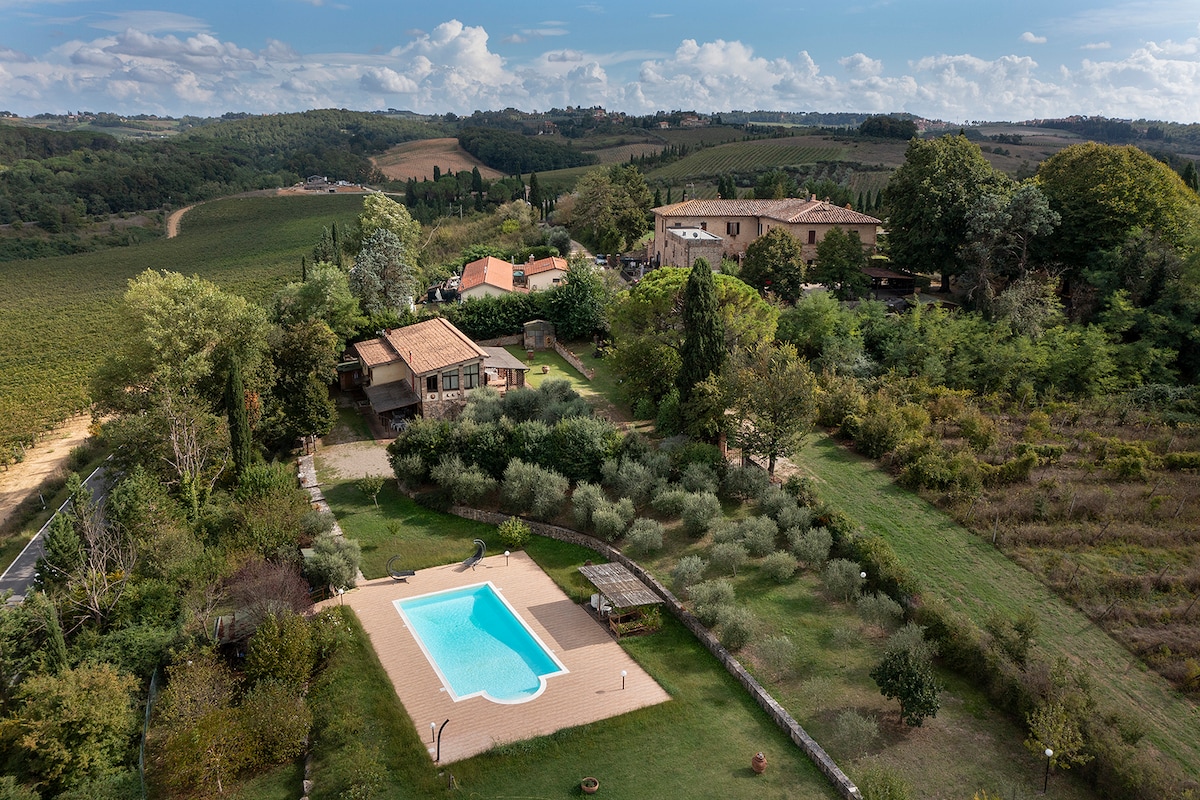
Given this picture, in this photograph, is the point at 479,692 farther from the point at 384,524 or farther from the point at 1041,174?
the point at 1041,174

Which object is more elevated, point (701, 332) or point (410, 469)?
point (701, 332)

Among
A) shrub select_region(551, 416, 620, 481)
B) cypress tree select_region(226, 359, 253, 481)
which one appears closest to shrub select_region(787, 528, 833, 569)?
shrub select_region(551, 416, 620, 481)

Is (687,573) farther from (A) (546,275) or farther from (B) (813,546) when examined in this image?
(A) (546,275)

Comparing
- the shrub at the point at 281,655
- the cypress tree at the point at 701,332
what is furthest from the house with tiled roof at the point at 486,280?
the shrub at the point at 281,655

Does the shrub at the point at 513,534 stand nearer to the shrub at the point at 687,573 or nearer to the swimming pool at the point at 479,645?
the swimming pool at the point at 479,645

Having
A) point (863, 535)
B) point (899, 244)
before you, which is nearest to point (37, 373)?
point (863, 535)

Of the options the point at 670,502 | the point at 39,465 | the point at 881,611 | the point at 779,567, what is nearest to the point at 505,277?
the point at 39,465
